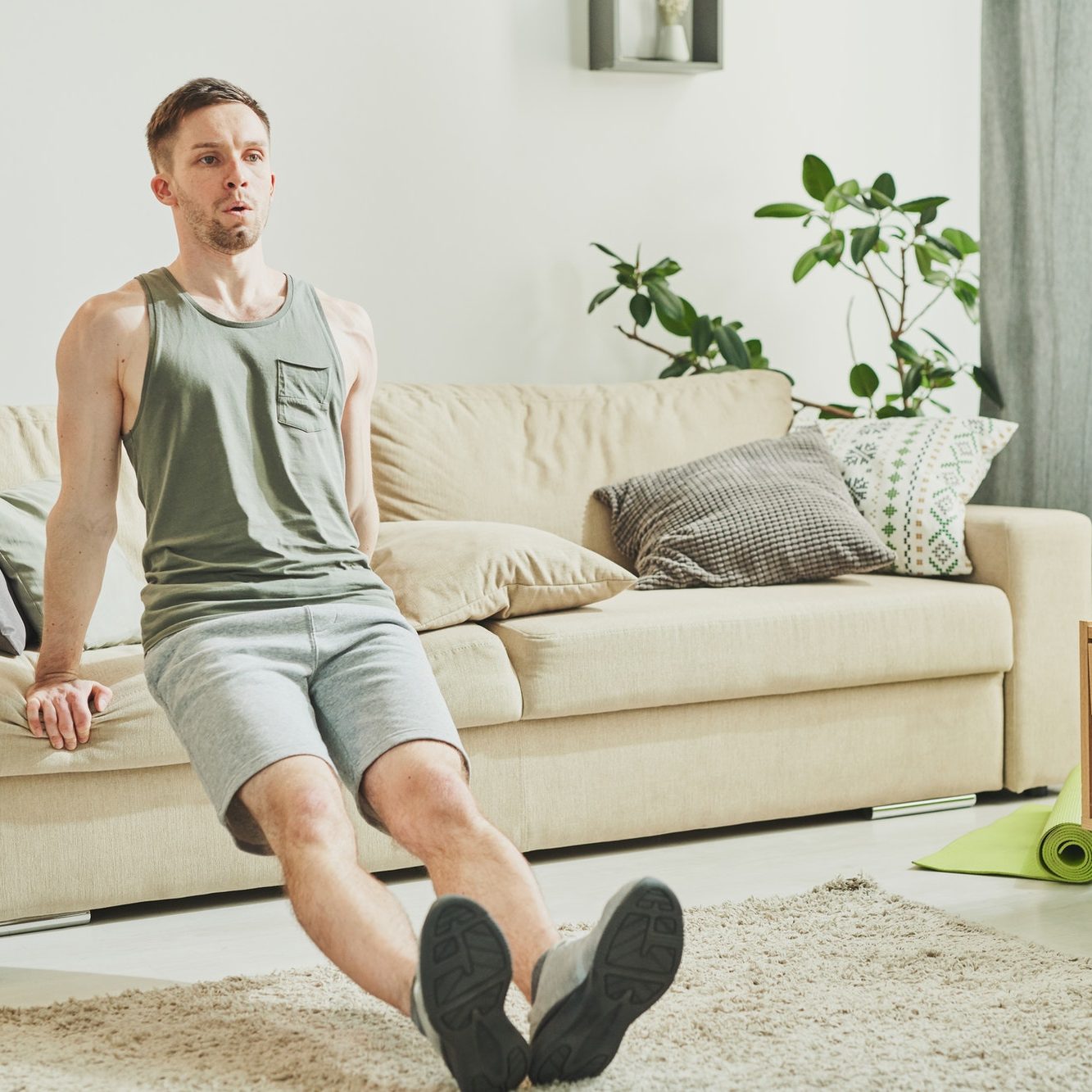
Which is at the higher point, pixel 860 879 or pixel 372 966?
pixel 372 966

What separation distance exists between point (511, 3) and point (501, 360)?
923 mm

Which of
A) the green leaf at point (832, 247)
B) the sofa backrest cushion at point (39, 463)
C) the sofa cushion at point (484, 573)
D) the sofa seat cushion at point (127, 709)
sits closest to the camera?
the sofa seat cushion at point (127, 709)

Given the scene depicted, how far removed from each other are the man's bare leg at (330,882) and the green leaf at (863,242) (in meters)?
2.47

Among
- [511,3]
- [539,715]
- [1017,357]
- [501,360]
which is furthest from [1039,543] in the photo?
[511,3]

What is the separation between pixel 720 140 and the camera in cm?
407

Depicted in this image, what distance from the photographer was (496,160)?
3.82 metres

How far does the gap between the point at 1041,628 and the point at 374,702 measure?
1763 millimetres

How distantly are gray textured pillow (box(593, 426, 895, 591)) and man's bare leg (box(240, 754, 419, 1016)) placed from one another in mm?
1489

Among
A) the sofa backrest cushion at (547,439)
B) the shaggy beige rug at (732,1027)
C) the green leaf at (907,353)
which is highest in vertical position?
the green leaf at (907,353)

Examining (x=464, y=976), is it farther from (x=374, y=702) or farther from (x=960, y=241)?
(x=960, y=241)

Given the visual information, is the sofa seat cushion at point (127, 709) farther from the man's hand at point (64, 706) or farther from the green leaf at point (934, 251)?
the green leaf at point (934, 251)

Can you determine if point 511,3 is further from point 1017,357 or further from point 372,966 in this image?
point 372,966

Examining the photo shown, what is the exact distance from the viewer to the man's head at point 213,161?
1.93 meters

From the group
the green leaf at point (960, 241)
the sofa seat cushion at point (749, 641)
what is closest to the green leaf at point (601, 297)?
the green leaf at point (960, 241)
